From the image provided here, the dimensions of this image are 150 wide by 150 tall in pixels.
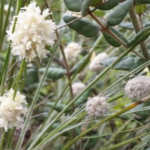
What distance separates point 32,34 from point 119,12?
0.47 feet

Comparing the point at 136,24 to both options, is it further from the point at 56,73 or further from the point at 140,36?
the point at 56,73

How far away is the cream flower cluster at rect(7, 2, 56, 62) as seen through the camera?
41cm

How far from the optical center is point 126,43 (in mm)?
522

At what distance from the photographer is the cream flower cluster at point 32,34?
41 cm

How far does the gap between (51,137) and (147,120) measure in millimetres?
245

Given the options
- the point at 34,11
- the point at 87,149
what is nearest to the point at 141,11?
the point at 34,11

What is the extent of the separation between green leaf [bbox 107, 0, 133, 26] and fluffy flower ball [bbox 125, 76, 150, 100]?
0.09 m

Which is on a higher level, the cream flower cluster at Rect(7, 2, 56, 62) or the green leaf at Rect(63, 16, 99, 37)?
the cream flower cluster at Rect(7, 2, 56, 62)

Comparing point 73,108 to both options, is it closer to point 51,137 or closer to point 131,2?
point 51,137

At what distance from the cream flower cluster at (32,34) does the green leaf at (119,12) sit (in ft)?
0.36

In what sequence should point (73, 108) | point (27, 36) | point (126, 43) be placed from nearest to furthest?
1. point (27, 36)
2. point (126, 43)
3. point (73, 108)

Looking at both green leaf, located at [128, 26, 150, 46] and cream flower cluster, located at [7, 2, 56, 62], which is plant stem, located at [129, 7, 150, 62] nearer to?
green leaf, located at [128, 26, 150, 46]

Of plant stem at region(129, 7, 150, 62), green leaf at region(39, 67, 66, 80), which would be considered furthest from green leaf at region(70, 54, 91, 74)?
plant stem at region(129, 7, 150, 62)

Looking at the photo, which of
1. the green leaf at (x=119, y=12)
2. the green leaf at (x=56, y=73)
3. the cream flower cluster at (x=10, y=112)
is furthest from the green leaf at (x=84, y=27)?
the green leaf at (x=56, y=73)
